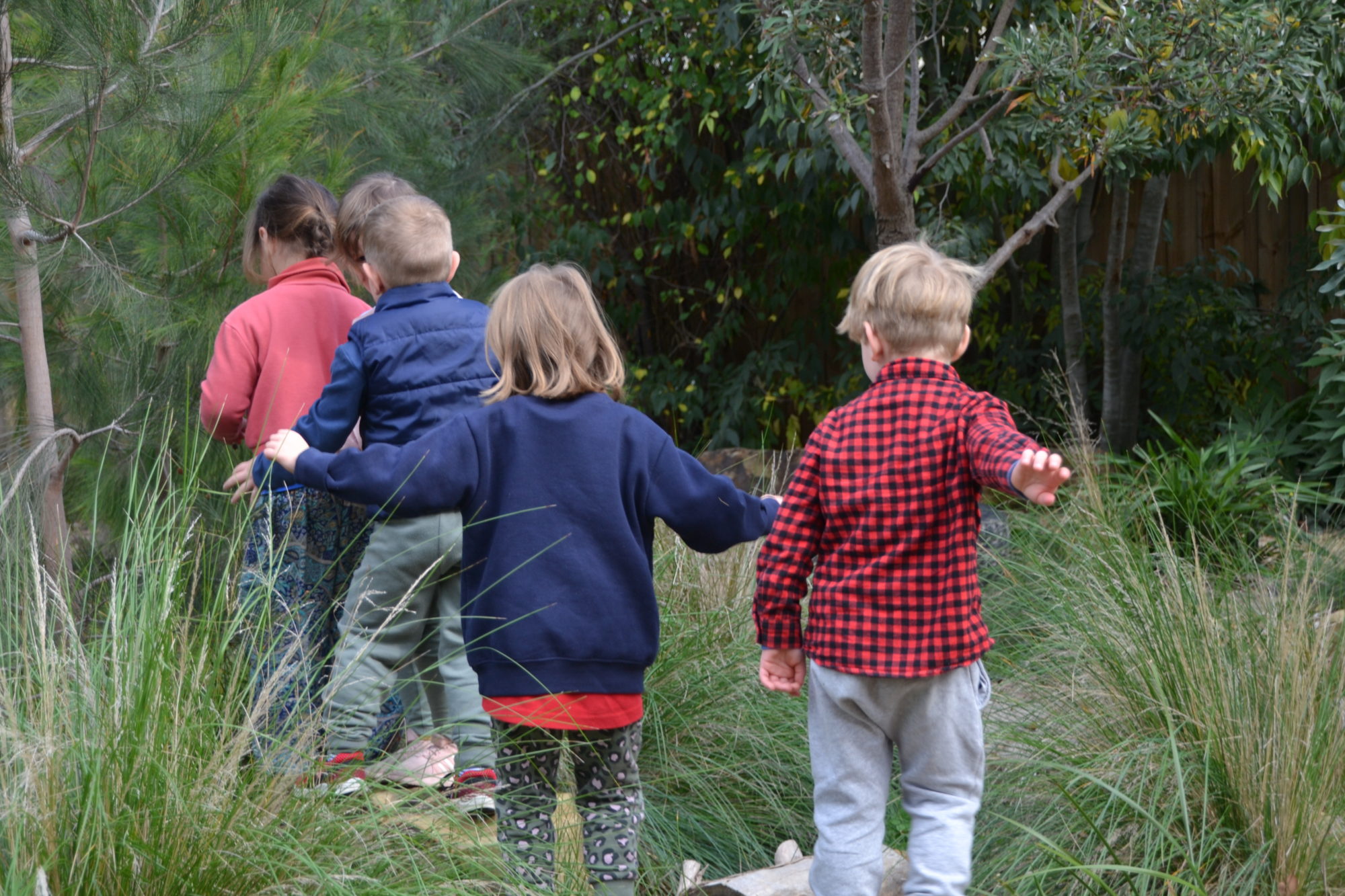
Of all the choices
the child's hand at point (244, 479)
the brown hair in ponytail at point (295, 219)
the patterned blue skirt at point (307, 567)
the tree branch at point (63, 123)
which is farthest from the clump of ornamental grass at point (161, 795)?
the tree branch at point (63, 123)

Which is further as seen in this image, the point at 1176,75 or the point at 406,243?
Result: the point at 1176,75

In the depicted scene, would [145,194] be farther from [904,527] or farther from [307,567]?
[904,527]

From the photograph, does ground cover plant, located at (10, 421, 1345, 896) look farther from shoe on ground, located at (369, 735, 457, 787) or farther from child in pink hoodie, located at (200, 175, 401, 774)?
child in pink hoodie, located at (200, 175, 401, 774)

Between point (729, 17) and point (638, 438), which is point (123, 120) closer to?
point (638, 438)

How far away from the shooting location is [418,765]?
316 cm

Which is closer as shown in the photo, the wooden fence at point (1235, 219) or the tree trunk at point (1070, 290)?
the tree trunk at point (1070, 290)

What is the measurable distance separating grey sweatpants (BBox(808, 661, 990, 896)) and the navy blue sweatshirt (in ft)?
1.27

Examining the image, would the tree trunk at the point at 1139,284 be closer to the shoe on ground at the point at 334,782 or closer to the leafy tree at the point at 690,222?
the leafy tree at the point at 690,222

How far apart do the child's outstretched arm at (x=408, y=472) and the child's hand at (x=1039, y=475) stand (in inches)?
39.4

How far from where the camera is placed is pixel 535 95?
7.45 m

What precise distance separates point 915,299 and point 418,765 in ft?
5.92

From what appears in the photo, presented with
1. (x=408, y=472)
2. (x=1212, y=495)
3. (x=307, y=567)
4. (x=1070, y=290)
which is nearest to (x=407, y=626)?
(x=307, y=567)

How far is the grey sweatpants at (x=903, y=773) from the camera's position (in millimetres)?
2164

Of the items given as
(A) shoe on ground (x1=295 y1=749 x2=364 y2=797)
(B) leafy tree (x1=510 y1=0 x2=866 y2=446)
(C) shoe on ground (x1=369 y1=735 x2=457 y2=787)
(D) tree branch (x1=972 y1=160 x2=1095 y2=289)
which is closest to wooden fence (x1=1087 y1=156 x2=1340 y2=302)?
(B) leafy tree (x1=510 y1=0 x2=866 y2=446)
